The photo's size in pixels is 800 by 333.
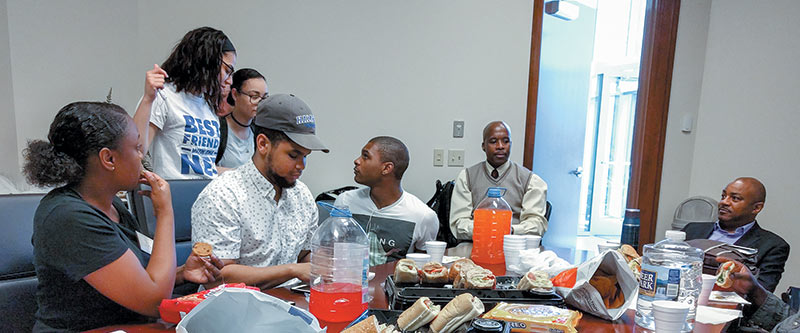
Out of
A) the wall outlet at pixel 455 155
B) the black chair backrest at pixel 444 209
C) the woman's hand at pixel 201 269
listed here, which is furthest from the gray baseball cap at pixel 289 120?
the wall outlet at pixel 455 155

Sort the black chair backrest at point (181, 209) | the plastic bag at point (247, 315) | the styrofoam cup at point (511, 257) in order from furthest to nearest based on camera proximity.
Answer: the black chair backrest at point (181, 209) < the styrofoam cup at point (511, 257) < the plastic bag at point (247, 315)

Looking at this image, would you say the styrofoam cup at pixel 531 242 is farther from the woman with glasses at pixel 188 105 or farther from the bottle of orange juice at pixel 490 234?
the woman with glasses at pixel 188 105

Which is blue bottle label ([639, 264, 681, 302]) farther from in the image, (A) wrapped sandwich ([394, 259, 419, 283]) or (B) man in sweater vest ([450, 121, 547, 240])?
(B) man in sweater vest ([450, 121, 547, 240])

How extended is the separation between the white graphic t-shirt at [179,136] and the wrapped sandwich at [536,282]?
5.09 ft

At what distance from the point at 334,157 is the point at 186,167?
4.35 feet

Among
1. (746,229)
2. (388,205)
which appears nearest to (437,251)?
(388,205)

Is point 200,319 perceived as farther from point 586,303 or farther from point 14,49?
point 14,49

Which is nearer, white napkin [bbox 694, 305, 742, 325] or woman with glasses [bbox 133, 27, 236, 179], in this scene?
white napkin [bbox 694, 305, 742, 325]

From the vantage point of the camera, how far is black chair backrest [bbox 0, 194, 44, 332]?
1.12m

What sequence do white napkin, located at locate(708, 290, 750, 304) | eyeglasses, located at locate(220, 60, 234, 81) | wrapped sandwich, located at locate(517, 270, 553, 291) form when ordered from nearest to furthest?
wrapped sandwich, located at locate(517, 270, 553, 291) → white napkin, located at locate(708, 290, 750, 304) → eyeglasses, located at locate(220, 60, 234, 81)

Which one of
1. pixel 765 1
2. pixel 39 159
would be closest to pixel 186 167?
pixel 39 159

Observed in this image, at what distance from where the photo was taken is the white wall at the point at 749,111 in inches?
115

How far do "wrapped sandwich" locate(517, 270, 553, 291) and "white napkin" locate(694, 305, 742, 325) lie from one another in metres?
0.38

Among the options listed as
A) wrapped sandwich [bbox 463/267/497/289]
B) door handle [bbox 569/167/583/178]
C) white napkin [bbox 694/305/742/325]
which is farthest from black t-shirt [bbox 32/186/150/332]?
door handle [bbox 569/167/583/178]
